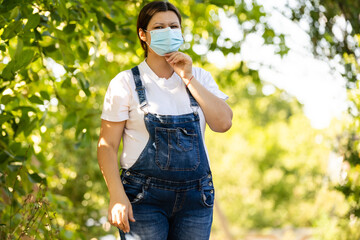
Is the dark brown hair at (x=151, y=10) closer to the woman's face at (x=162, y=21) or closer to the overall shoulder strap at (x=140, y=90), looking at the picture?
the woman's face at (x=162, y=21)

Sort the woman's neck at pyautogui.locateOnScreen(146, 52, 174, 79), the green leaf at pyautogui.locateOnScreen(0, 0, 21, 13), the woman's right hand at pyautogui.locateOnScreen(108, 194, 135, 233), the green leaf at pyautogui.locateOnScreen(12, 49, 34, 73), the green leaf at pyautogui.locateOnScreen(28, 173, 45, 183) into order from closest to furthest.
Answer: the woman's right hand at pyautogui.locateOnScreen(108, 194, 135, 233), the woman's neck at pyautogui.locateOnScreen(146, 52, 174, 79), the green leaf at pyautogui.locateOnScreen(0, 0, 21, 13), the green leaf at pyautogui.locateOnScreen(12, 49, 34, 73), the green leaf at pyautogui.locateOnScreen(28, 173, 45, 183)

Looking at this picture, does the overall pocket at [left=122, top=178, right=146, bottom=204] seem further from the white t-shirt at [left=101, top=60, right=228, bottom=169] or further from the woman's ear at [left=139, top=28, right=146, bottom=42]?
the woman's ear at [left=139, top=28, right=146, bottom=42]

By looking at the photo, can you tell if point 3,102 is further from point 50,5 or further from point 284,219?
point 284,219

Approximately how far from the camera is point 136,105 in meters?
2.37

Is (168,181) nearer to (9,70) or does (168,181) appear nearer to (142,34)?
(142,34)

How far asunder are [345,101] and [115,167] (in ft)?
9.65

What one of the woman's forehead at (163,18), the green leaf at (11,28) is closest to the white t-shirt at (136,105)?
the woman's forehead at (163,18)

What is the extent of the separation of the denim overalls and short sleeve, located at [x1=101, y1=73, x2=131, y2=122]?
0.20ft

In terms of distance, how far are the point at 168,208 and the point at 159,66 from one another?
2.24 ft

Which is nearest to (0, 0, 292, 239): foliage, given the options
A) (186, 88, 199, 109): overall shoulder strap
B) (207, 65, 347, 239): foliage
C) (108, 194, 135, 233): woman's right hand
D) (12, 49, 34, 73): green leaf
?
(12, 49, 34, 73): green leaf

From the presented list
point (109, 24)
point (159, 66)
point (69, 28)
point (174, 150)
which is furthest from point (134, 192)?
point (109, 24)

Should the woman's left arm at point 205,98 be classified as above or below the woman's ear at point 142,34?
below

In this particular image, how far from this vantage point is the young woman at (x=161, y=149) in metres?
2.31

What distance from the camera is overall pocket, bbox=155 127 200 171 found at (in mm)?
2322
